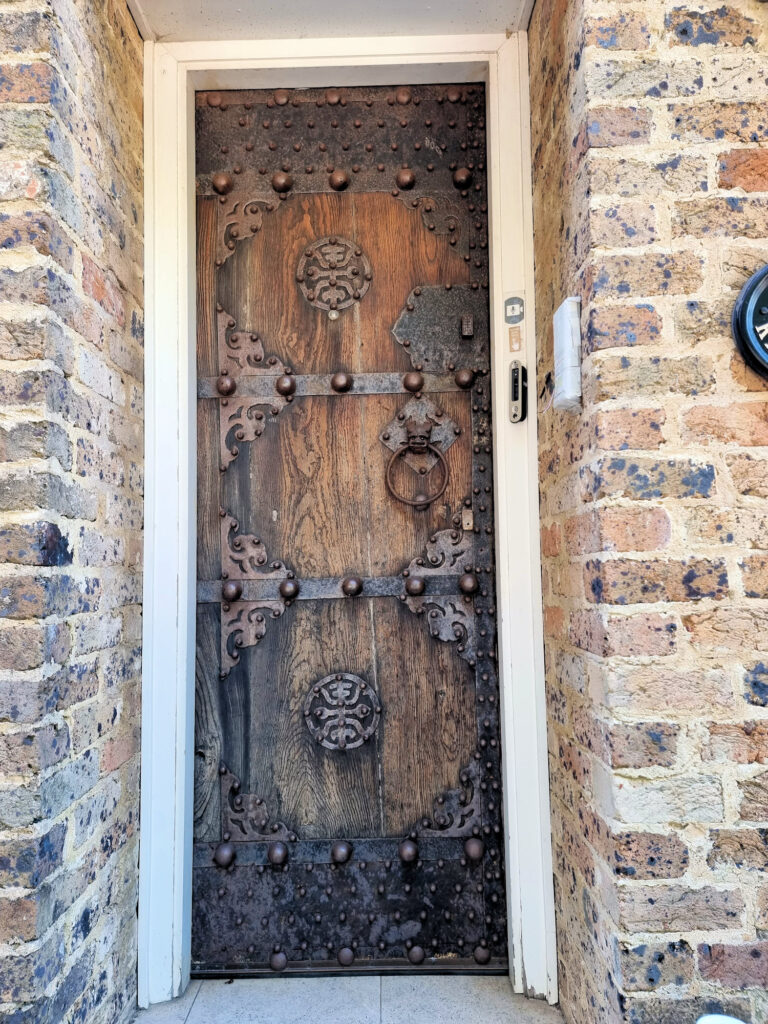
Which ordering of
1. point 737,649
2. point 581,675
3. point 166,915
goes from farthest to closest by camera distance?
point 166,915
point 581,675
point 737,649

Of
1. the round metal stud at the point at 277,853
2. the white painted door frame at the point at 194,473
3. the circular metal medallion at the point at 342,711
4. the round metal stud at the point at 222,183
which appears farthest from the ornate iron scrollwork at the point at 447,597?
the round metal stud at the point at 222,183

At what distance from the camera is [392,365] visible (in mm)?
2025

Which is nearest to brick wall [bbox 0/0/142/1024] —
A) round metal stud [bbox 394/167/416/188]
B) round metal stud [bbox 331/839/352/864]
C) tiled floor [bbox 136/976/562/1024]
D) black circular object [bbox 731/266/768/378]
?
tiled floor [bbox 136/976/562/1024]

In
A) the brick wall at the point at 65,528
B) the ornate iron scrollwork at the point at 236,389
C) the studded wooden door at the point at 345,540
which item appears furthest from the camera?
the ornate iron scrollwork at the point at 236,389

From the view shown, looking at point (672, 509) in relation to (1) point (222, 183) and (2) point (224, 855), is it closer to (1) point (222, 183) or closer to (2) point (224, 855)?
(2) point (224, 855)

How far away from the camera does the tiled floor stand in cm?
168

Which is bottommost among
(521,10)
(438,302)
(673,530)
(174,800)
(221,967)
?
(221,967)

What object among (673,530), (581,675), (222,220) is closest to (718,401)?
(673,530)

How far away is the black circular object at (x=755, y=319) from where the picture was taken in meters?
1.35

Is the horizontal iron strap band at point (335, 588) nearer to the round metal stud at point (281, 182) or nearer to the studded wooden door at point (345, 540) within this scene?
the studded wooden door at point (345, 540)

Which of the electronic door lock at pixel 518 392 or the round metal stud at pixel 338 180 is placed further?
the round metal stud at pixel 338 180

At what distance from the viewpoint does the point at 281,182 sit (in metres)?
2.04

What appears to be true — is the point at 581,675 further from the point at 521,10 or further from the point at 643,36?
the point at 521,10

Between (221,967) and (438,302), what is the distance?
76.1 inches
